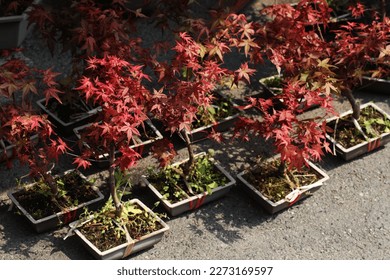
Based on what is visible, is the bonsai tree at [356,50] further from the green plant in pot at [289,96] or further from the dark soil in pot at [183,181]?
the dark soil in pot at [183,181]

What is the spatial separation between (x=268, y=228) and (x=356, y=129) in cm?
145

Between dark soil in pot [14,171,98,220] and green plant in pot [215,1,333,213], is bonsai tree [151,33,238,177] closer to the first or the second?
green plant in pot [215,1,333,213]

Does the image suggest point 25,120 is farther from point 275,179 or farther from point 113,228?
point 275,179

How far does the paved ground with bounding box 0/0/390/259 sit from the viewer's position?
6.31m

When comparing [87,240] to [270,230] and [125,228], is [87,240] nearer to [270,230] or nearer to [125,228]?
→ [125,228]

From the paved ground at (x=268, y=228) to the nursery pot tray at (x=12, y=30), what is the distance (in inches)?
75.0

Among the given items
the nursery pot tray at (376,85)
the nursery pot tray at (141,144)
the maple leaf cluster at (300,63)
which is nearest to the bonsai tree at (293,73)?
the maple leaf cluster at (300,63)

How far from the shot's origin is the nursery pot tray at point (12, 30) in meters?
8.12

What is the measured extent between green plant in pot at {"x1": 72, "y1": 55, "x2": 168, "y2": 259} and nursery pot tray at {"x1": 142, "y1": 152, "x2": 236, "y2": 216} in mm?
197

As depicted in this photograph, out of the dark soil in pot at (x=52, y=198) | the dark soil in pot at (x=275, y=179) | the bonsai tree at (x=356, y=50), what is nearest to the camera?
the dark soil in pot at (x=52, y=198)

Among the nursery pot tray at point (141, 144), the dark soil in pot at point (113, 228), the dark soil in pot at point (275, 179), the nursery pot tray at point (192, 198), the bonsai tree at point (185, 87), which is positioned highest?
the bonsai tree at point (185, 87)

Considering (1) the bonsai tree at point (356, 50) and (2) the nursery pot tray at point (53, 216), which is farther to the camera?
(1) the bonsai tree at point (356, 50)

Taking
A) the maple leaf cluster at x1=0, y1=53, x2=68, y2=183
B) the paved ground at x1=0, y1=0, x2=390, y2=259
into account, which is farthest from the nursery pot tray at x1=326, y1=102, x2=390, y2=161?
the maple leaf cluster at x1=0, y1=53, x2=68, y2=183

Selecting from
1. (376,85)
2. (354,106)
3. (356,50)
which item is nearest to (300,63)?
(356,50)
